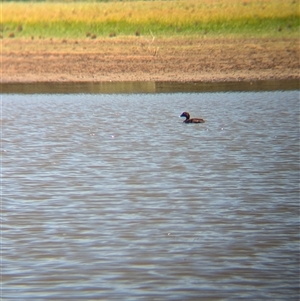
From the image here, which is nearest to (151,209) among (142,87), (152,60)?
(142,87)

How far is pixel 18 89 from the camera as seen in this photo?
73.4 ft

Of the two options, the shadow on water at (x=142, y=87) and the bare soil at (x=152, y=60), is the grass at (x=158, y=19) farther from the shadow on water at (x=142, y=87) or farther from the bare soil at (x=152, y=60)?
the shadow on water at (x=142, y=87)

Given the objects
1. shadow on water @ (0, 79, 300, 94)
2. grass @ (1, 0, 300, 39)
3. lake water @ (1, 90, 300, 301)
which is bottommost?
shadow on water @ (0, 79, 300, 94)

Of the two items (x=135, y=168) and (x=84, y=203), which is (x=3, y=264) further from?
(x=135, y=168)

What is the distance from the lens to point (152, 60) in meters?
23.7

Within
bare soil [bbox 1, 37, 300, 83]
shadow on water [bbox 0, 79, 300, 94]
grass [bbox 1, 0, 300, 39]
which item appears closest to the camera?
shadow on water [bbox 0, 79, 300, 94]

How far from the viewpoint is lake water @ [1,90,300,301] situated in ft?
19.9

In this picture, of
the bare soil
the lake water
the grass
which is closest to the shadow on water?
the bare soil

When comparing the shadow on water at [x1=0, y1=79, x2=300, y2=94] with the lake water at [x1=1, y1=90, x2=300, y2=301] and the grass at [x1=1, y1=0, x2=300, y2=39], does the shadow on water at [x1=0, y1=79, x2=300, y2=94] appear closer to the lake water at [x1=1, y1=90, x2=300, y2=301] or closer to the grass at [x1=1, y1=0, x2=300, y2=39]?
the grass at [x1=1, y1=0, x2=300, y2=39]

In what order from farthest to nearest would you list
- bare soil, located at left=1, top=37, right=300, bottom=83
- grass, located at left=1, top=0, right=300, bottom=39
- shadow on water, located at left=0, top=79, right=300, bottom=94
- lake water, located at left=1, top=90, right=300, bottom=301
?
grass, located at left=1, top=0, right=300, bottom=39, bare soil, located at left=1, top=37, right=300, bottom=83, shadow on water, located at left=0, top=79, right=300, bottom=94, lake water, located at left=1, top=90, right=300, bottom=301

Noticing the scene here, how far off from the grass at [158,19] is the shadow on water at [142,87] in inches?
184

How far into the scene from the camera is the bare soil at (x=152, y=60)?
22.5 metres

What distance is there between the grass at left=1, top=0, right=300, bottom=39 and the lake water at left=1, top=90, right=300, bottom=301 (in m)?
11.8

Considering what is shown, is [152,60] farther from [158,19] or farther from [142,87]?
[158,19]
